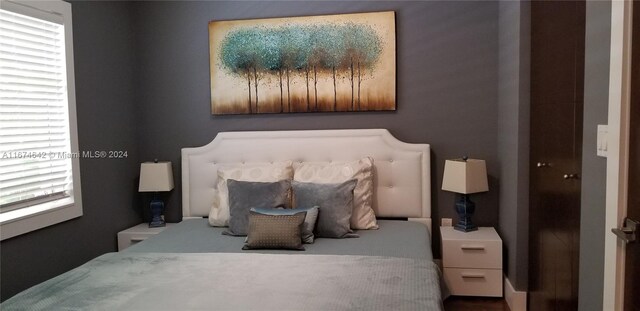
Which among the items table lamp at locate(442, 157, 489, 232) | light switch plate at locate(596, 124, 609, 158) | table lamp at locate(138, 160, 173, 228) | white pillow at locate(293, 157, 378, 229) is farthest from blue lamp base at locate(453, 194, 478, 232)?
table lamp at locate(138, 160, 173, 228)

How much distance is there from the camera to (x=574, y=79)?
233cm

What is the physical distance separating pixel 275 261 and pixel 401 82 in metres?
1.74

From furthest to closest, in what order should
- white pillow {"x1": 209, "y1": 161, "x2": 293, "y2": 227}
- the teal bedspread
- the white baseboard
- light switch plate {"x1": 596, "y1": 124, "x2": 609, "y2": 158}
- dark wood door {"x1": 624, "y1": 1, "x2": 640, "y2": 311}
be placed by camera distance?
white pillow {"x1": 209, "y1": 161, "x2": 293, "y2": 227} → the white baseboard → the teal bedspread → light switch plate {"x1": 596, "y1": 124, "x2": 609, "y2": 158} → dark wood door {"x1": 624, "y1": 1, "x2": 640, "y2": 311}

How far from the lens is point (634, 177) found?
145cm

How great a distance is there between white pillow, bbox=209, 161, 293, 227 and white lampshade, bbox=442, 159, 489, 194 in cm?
109

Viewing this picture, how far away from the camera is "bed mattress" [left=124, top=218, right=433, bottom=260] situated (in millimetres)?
2646

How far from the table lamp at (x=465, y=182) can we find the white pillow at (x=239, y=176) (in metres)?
1.10

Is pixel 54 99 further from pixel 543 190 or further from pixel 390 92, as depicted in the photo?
pixel 543 190

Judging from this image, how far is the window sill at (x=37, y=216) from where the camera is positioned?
2643 millimetres

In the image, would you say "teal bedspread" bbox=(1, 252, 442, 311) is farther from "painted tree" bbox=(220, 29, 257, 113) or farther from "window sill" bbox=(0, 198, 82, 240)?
"painted tree" bbox=(220, 29, 257, 113)

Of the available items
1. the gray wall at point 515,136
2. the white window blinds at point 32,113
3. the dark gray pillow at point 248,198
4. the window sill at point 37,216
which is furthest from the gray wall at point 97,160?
the gray wall at point 515,136

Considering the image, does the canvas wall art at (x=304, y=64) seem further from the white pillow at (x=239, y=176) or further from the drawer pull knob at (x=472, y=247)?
the drawer pull knob at (x=472, y=247)

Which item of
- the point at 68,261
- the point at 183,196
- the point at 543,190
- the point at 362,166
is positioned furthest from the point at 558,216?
the point at 68,261

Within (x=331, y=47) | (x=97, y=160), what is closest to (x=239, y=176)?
(x=97, y=160)
